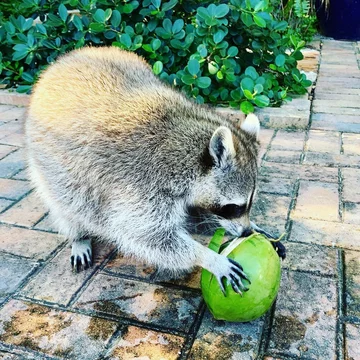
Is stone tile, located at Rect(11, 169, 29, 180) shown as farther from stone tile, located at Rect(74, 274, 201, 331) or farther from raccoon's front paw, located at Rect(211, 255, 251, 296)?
raccoon's front paw, located at Rect(211, 255, 251, 296)

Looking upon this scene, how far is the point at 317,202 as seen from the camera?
3113 millimetres

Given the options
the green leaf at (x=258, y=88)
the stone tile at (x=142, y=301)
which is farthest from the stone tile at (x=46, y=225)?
the green leaf at (x=258, y=88)

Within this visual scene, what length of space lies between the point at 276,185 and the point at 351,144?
104cm

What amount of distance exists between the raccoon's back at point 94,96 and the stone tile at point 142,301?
2.61 ft

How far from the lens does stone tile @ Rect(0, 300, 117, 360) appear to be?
2006 millimetres

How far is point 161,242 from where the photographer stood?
2354 mm

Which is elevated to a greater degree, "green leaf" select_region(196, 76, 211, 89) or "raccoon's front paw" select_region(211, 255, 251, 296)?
"raccoon's front paw" select_region(211, 255, 251, 296)

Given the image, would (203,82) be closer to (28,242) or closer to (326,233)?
(326,233)

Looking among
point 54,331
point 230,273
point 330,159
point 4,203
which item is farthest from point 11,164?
point 330,159

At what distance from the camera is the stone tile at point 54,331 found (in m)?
2.01

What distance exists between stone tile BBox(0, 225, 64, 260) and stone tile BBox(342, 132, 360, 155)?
2.38 metres

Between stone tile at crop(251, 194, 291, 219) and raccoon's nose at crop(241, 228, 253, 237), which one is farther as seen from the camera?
stone tile at crop(251, 194, 291, 219)

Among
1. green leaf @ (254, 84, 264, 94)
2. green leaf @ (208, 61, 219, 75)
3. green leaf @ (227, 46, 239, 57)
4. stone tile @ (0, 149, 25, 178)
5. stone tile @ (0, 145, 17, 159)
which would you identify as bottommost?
stone tile @ (0, 145, 17, 159)

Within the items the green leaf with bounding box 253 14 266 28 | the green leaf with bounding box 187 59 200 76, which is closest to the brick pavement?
the green leaf with bounding box 187 59 200 76
